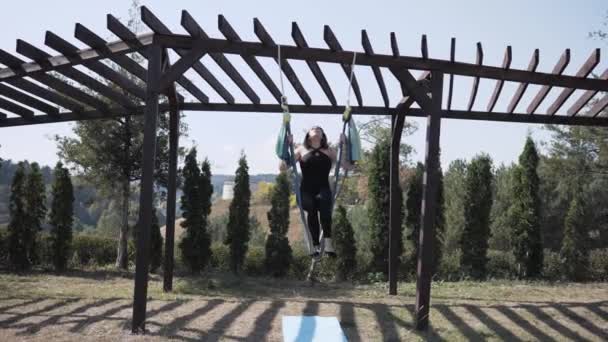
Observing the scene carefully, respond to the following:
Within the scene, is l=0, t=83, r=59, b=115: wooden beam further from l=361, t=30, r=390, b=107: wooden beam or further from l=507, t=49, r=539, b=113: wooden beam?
l=507, t=49, r=539, b=113: wooden beam

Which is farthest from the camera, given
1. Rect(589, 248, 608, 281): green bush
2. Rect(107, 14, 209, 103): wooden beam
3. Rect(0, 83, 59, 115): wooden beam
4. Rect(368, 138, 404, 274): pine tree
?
Rect(589, 248, 608, 281): green bush

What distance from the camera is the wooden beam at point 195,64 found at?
4.77 m

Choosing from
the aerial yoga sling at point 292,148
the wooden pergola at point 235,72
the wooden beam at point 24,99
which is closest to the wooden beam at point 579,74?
the wooden pergola at point 235,72

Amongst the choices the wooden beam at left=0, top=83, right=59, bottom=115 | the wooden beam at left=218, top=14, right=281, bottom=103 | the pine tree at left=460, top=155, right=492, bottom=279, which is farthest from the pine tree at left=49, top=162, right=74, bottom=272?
the pine tree at left=460, top=155, right=492, bottom=279

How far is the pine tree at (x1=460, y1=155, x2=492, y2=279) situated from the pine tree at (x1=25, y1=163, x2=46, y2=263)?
31.1 feet

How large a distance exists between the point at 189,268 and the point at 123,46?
6.78m

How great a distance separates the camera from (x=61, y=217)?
36.8 feet

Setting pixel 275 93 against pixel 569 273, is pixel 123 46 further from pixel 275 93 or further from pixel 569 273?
pixel 569 273

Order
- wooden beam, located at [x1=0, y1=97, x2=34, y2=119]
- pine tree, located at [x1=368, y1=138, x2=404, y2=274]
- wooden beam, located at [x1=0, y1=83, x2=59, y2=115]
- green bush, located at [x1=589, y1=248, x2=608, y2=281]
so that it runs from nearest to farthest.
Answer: wooden beam, located at [x1=0, y1=83, x2=59, y2=115], wooden beam, located at [x1=0, y1=97, x2=34, y2=119], pine tree, located at [x1=368, y1=138, x2=404, y2=274], green bush, located at [x1=589, y1=248, x2=608, y2=281]

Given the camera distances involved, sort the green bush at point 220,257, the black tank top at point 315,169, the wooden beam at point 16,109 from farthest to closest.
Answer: the green bush at point 220,257
the wooden beam at point 16,109
the black tank top at point 315,169

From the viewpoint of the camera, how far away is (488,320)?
6.11 metres

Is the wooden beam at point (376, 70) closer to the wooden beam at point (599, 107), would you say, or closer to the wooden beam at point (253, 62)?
the wooden beam at point (253, 62)

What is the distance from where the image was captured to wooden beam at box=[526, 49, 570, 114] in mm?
5516

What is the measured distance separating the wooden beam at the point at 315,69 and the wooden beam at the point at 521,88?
92.8 inches
